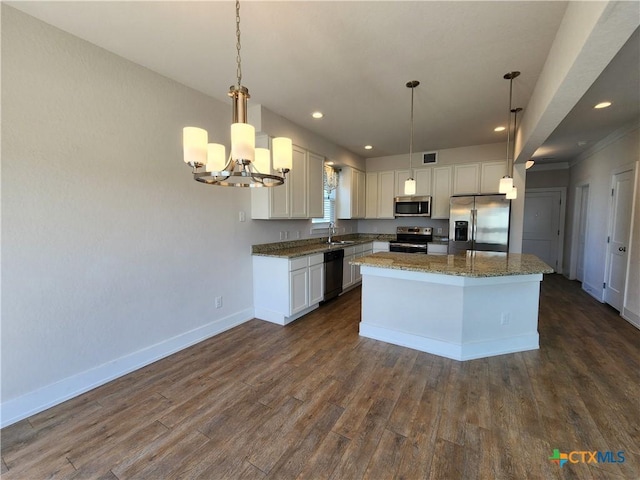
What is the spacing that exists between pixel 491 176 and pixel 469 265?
2.94 meters

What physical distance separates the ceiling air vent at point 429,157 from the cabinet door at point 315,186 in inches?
88.5

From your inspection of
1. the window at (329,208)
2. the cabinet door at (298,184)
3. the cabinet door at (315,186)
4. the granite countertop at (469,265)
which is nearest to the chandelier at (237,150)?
the granite countertop at (469,265)

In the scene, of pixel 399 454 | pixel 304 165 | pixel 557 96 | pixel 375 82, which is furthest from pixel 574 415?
pixel 304 165

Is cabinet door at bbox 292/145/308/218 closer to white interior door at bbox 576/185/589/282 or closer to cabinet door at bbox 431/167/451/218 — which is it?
cabinet door at bbox 431/167/451/218

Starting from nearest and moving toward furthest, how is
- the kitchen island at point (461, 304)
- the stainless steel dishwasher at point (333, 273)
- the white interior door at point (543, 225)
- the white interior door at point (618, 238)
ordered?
the kitchen island at point (461, 304)
the white interior door at point (618, 238)
the stainless steel dishwasher at point (333, 273)
the white interior door at point (543, 225)

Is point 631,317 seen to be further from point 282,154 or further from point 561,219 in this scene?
point 282,154

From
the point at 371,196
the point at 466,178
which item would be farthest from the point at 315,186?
the point at 466,178

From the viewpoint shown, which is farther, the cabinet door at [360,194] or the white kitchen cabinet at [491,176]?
the cabinet door at [360,194]

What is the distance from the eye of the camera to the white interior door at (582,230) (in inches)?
215

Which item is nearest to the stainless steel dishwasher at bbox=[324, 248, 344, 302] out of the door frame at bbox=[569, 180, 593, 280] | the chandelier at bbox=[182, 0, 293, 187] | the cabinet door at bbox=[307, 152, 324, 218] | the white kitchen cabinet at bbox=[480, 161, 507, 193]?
the cabinet door at bbox=[307, 152, 324, 218]

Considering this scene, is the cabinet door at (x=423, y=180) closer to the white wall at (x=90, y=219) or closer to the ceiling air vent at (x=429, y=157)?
the ceiling air vent at (x=429, y=157)

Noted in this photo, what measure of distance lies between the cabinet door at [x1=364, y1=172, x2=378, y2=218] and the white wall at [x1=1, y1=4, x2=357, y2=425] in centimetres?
375

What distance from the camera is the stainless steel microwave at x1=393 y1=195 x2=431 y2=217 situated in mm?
5398

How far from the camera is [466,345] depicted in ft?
8.87
